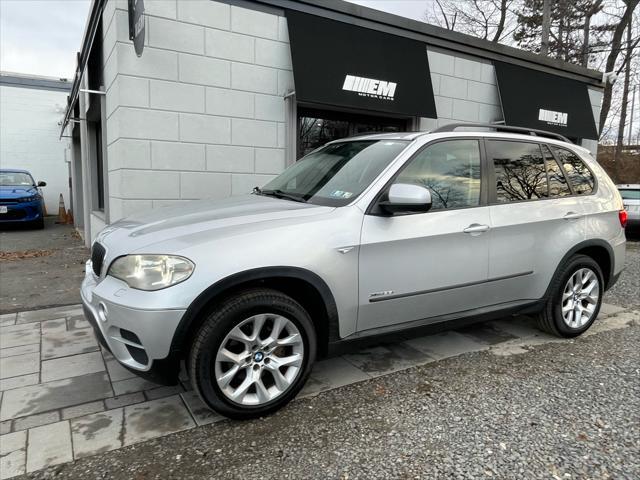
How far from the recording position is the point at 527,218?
3.70 metres

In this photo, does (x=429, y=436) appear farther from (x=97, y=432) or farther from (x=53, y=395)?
(x=53, y=395)

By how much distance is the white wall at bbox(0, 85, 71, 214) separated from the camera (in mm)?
16578

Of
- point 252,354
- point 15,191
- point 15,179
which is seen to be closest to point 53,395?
point 252,354

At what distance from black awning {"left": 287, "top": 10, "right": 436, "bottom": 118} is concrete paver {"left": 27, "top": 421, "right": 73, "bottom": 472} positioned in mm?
4973

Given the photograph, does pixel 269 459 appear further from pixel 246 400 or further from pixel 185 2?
pixel 185 2

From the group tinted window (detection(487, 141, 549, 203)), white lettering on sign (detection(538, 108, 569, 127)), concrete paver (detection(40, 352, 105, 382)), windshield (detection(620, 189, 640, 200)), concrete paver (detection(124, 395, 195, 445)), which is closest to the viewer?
concrete paver (detection(124, 395, 195, 445))

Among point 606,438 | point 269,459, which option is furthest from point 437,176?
point 269,459

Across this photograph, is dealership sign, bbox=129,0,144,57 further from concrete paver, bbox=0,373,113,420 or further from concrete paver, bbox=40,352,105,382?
concrete paver, bbox=0,373,113,420

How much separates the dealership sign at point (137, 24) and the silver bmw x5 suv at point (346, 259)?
8.53 feet

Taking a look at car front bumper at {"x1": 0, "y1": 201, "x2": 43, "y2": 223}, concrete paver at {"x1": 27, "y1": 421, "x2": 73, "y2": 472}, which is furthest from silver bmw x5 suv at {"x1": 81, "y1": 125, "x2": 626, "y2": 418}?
car front bumper at {"x1": 0, "y1": 201, "x2": 43, "y2": 223}

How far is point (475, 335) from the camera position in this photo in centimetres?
433

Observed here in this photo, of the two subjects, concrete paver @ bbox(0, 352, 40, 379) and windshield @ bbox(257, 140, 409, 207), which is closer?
windshield @ bbox(257, 140, 409, 207)

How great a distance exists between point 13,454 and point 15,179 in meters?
12.8

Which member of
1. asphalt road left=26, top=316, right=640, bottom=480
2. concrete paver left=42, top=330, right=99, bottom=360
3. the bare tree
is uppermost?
the bare tree
